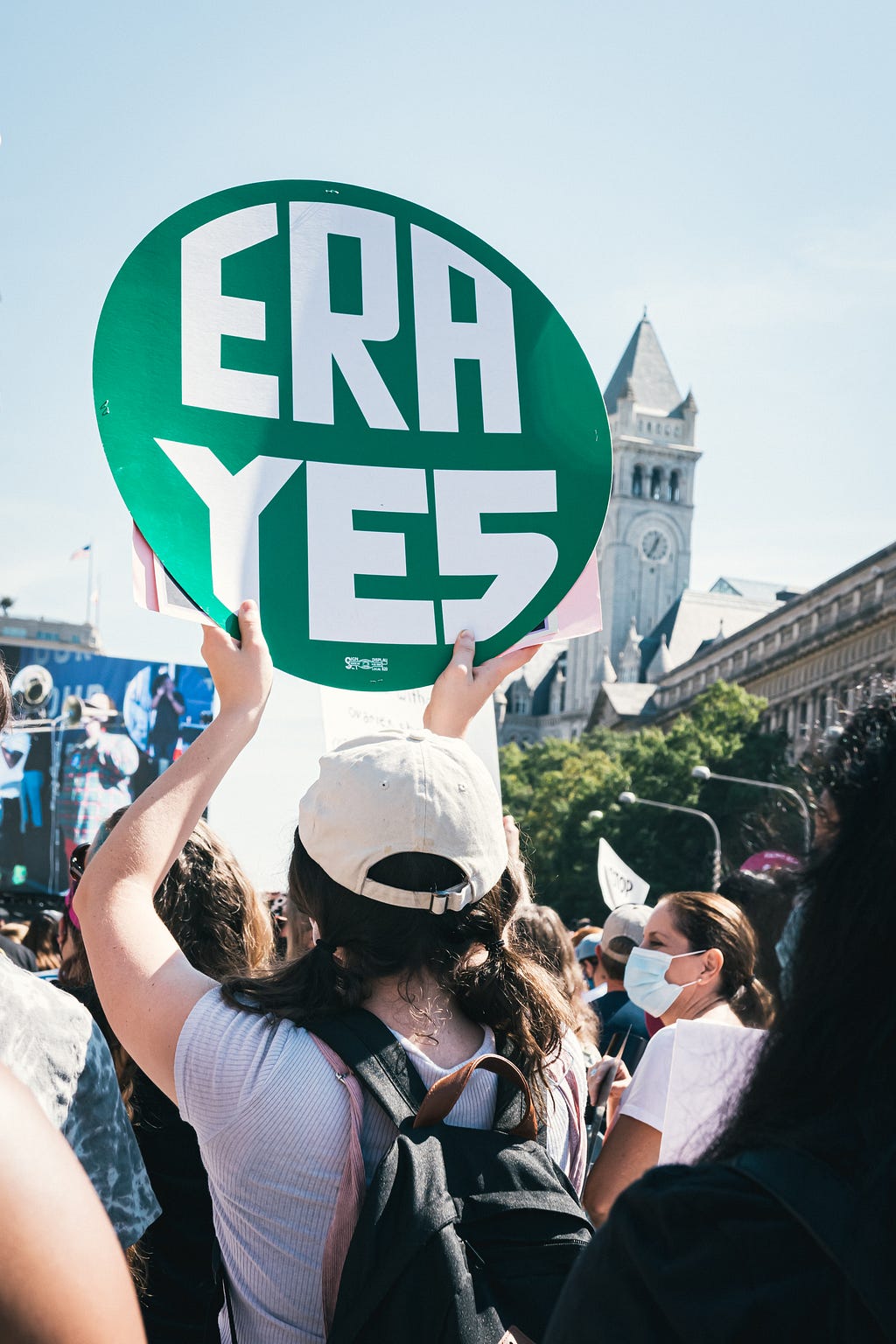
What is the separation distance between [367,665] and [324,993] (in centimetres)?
104

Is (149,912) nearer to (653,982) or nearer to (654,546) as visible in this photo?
(653,982)

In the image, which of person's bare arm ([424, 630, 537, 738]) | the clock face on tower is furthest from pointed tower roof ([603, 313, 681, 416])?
person's bare arm ([424, 630, 537, 738])

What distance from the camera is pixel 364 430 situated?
121 inches

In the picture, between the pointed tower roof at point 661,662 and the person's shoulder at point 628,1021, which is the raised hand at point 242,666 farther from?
the pointed tower roof at point 661,662

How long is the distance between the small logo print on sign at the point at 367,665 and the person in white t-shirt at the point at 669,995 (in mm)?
979

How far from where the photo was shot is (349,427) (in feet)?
10.1

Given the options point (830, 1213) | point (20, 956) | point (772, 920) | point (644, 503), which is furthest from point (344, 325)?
point (644, 503)

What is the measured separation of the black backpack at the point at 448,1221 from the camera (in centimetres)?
168

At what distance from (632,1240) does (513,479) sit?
7.15 ft

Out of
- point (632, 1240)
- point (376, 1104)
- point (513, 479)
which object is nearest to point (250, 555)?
point (513, 479)

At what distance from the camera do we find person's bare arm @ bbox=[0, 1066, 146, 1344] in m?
1.03

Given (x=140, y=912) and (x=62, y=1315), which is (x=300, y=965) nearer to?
(x=140, y=912)

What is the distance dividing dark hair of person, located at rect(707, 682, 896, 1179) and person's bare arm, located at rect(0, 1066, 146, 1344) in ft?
1.84

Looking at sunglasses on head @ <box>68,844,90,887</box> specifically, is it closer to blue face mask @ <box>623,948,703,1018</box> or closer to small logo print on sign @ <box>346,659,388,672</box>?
small logo print on sign @ <box>346,659,388,672</box>
